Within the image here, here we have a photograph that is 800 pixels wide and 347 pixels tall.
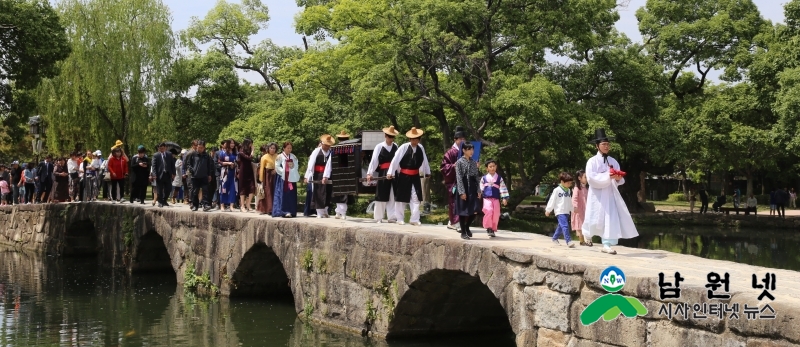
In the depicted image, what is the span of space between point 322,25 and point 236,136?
606cm

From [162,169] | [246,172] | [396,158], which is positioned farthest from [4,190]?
[396,158]

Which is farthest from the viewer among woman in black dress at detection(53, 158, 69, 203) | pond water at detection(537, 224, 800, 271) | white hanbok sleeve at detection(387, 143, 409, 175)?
woman in black dress at detection(53, 158, 69, 203)

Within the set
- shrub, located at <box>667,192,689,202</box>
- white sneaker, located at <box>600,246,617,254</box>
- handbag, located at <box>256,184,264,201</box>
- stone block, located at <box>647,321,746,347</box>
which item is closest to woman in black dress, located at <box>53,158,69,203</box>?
handbag, located at <box>256,184,264,201</box>

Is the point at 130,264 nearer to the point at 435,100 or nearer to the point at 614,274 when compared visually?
the point at 435,100

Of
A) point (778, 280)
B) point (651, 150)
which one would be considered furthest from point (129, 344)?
point (651, 150)

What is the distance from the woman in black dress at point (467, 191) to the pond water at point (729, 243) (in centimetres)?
1070

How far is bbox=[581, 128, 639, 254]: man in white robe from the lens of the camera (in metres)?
9.45

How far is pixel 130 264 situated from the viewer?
20.4 m

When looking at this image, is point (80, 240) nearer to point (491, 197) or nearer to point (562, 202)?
point (491, 197)

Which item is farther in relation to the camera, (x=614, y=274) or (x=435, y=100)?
(x=435, y=100)

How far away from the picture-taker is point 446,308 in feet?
38.0

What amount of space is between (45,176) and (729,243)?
2062 centimetres

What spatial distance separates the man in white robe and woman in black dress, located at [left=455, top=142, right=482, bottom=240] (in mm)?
1644

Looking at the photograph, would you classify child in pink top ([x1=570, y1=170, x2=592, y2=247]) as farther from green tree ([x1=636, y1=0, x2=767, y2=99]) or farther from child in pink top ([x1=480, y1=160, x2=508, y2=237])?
green tree ([x1=636, y1=0, x2=767, y2=99])
